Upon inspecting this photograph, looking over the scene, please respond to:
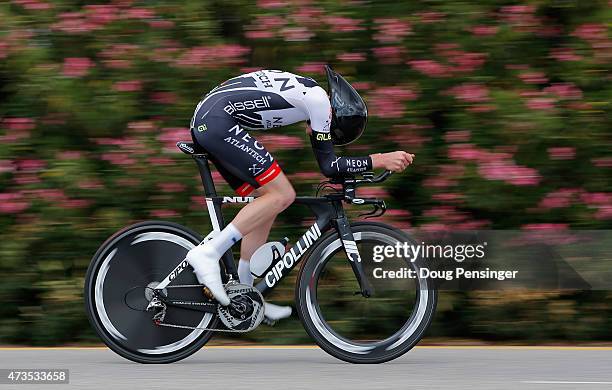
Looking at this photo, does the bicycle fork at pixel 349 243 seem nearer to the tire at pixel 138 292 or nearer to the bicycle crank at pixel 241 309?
the bicycle crank at pixel 241 309

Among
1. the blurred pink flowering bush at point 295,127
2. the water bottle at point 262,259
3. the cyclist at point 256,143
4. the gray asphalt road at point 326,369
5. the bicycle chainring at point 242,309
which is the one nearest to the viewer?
the gray asphalt road at point 326,369

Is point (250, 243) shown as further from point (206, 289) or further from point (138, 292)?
point (138, 292)

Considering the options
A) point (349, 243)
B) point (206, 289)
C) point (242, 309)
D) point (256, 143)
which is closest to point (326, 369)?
point (242, 309)

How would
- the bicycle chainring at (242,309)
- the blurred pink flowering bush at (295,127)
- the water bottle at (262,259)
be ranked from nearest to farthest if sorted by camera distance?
the bicycle chainring at (242,309), the water bottle at (262,259), the blurred pink flowering bush at (295,127)

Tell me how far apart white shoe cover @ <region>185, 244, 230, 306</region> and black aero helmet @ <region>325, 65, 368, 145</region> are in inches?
42.8

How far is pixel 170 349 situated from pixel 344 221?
4.45ft

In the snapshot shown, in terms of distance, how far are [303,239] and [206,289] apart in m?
0.69

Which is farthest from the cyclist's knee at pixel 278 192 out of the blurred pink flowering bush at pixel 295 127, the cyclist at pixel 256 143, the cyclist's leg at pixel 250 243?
the blurred pink flowering bush at pixel 295 127

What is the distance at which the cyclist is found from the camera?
7.25 m

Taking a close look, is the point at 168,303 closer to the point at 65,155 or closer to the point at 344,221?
the point at 344,221

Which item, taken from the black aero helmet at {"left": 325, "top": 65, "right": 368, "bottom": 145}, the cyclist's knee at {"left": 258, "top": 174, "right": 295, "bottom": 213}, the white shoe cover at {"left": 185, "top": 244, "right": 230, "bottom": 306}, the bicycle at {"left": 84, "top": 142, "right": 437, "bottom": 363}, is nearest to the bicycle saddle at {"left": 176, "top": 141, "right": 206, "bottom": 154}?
the bicycle at {"left": 84, "top": 142, "right": 437, "bottom": 363}

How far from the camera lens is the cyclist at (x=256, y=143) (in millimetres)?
7254

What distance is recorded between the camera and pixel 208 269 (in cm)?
727

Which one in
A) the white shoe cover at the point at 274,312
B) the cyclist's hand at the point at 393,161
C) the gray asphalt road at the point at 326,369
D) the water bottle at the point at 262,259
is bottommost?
the gray asphalt road at the point at 326,369
